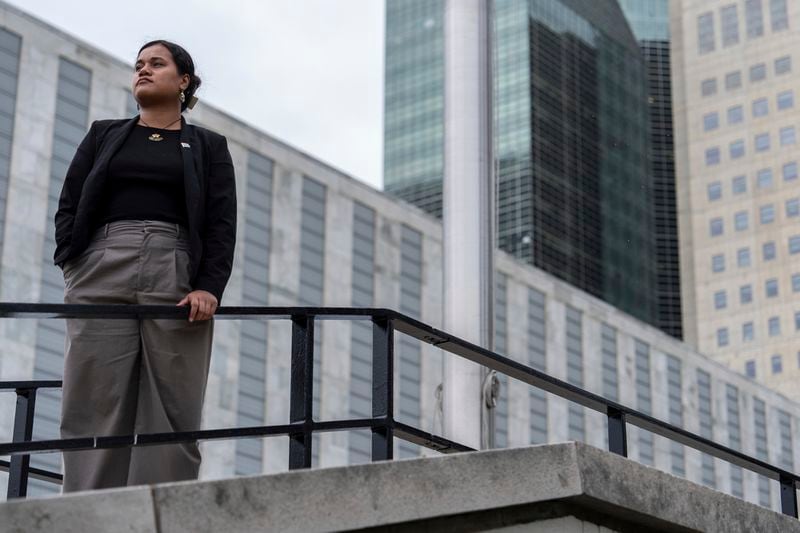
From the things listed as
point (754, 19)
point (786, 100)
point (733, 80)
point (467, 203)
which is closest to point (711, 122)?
point (733, 80)

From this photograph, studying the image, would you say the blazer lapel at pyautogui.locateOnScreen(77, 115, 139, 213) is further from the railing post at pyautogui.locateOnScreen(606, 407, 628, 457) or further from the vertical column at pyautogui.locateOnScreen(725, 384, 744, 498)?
the vertical column at pyautogui.locateOnScreen(725, 384, 744, 498)

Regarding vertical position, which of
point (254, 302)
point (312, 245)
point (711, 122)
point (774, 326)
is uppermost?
point (711, 122)

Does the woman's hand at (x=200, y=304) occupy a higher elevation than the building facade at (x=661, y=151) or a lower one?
lower

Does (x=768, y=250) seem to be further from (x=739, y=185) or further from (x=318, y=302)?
(x=318, y=302)

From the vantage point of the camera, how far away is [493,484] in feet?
21.6

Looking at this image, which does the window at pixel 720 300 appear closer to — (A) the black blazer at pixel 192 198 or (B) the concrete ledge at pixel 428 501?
(B) the concrete ledge at pixel 428 501

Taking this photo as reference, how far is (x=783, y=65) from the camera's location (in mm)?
121562

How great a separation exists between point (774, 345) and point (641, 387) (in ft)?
114

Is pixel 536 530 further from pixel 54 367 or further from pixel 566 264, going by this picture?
pixel 566 264

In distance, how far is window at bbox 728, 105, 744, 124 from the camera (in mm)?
124500

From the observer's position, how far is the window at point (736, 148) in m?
124

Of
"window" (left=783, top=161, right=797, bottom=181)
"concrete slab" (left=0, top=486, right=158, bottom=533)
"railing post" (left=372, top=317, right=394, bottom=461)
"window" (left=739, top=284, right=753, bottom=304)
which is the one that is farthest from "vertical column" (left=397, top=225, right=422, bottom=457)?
"concrete slab" (left=0, top=486, right=158, bottom=533)

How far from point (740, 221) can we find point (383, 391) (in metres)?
120

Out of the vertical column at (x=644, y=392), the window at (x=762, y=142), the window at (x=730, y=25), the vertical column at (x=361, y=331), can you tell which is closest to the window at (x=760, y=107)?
the window at (x=762, y=142)
